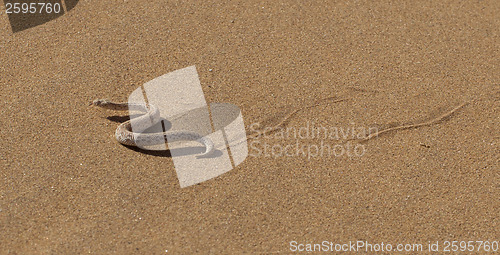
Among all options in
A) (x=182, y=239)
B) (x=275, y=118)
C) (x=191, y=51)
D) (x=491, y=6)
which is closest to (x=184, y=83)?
(x=191, y=51)

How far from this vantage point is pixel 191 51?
733 cm

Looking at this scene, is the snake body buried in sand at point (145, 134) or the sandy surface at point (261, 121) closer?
the sandy surface at point (261, 121)

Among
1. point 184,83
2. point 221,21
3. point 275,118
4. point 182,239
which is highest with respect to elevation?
point 221,21

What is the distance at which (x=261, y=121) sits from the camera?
637cm

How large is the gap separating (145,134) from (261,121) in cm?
148

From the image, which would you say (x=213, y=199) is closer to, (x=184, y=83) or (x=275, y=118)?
(x=275, y=118)

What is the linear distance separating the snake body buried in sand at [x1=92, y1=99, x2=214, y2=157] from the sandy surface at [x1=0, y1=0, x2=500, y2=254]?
17 cm

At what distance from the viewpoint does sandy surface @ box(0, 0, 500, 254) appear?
17.4 feet

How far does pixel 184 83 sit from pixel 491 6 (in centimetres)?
547

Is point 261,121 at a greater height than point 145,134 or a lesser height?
lesser

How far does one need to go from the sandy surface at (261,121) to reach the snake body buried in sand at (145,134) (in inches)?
6.8

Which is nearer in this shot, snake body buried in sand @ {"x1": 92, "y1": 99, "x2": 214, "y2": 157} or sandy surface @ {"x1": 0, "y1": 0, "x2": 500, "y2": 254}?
sandy surface @ {"x1": 0, "y1": 0, "x2": 500, "y2": 254}

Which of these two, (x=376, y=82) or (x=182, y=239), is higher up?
(x=376, y=82)

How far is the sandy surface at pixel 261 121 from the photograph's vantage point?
530 cm
